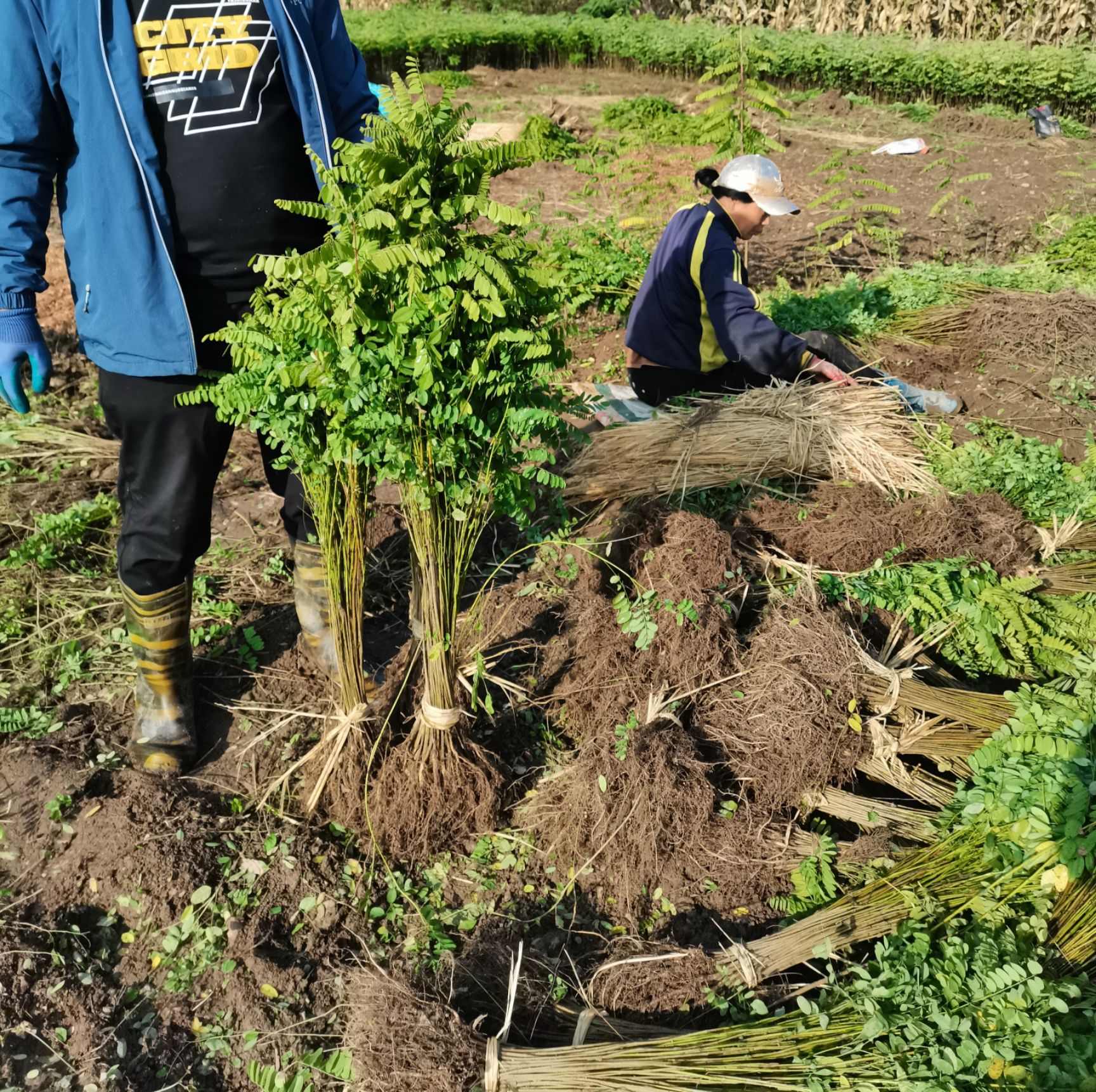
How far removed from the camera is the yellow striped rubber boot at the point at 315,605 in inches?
119

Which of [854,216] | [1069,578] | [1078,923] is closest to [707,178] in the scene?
[1069,578]

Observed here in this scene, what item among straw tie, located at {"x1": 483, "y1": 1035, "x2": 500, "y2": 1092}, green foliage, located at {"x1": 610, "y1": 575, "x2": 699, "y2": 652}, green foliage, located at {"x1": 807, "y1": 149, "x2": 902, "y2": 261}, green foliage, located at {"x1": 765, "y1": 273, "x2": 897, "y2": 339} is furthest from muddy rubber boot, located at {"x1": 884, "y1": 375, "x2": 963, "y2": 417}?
straw tie, located at {"x1": 483, "y1": 1035, "x2": 500, "y2": 1092}

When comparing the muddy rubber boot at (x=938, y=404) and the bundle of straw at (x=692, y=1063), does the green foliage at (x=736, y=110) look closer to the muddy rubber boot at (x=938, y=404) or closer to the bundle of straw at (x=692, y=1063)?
the muddy rubber boot at (x=938, y=404)

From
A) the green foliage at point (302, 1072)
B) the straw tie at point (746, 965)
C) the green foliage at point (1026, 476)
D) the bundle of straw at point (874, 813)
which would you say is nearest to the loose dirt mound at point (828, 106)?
the green foliage at point (1026, 476)

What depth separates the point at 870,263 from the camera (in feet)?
22.9

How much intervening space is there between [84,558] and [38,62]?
7.01 ft

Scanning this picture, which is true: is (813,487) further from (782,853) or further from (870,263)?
(870,263)

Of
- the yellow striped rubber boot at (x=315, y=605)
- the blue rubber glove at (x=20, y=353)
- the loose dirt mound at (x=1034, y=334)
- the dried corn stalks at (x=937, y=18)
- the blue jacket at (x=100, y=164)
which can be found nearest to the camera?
the blue jacket at (x=100, y=164)

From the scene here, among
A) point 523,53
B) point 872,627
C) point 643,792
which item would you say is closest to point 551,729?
point 643,792

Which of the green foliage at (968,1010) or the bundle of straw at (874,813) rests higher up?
the green foliage at (968,1010)

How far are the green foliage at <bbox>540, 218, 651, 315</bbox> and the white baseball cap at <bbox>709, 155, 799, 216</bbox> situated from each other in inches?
65.2

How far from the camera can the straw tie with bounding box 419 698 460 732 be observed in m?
2.55

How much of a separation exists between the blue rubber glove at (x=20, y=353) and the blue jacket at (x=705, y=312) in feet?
9.77

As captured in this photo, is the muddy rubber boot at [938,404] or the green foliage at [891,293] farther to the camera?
the green foliage at [891,293]
